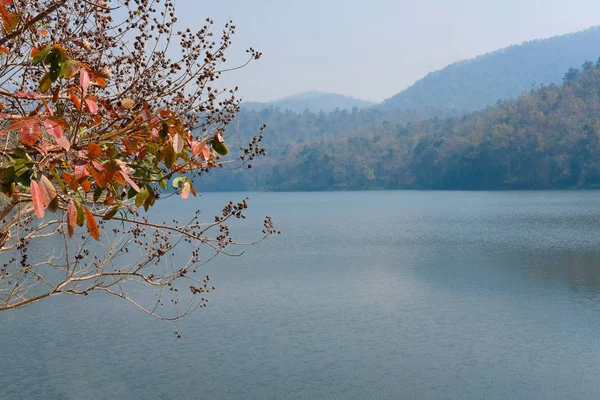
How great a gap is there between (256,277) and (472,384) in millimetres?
10578

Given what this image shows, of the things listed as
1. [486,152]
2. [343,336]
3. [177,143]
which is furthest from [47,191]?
[486,152]

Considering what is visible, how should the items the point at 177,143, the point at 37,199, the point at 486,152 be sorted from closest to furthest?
the point at 37,199 < the point at 177,143 < the point at 486,152

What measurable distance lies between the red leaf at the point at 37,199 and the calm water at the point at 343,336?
27.5 feet

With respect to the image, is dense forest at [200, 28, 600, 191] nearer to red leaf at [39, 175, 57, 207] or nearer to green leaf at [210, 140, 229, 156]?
green leaf at [210, 140, 229, 156]

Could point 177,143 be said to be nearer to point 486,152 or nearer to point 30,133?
point 30,133

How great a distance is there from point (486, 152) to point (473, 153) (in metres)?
1.56

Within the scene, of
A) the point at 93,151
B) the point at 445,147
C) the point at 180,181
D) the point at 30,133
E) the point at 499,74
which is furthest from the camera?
the point at 499,74

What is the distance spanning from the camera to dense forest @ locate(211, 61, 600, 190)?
61781 mm

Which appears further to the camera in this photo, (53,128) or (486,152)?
(486,152)

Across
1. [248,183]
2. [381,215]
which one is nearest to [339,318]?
[381,215]

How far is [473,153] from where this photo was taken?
6869 cm

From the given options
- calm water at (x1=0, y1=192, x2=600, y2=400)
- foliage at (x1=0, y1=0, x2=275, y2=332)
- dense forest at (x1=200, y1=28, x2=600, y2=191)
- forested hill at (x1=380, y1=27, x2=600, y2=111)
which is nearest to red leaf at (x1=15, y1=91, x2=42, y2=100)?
foliage at (x1=0, y1=0, x2=275, y2=332)

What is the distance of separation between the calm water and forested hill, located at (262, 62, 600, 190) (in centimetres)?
4089

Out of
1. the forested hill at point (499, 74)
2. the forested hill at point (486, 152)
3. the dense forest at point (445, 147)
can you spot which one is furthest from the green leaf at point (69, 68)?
the forested hill at point (499, 74)
